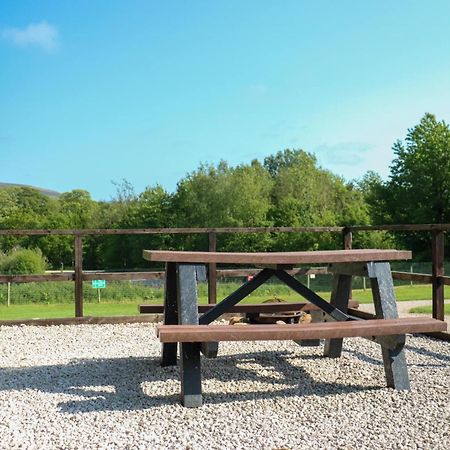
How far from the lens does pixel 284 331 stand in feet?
13.4

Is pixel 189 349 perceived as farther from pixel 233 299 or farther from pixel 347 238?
pixel 347 238

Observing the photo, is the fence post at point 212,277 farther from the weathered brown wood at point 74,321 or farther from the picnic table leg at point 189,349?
the picnic table leg at point 189,349

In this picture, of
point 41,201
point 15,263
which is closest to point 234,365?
point 15,263

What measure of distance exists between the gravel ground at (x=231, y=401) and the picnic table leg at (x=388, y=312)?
11 centimetres

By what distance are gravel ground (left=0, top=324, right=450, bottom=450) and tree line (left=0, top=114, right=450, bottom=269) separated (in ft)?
92.2

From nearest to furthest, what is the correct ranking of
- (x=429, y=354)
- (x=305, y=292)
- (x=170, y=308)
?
(x=305, y=292) → (x=170, y=308) → (x=429, y=354)

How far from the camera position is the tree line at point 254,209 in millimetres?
34781

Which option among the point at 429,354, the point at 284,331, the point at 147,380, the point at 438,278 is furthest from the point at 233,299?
the point at 438,278

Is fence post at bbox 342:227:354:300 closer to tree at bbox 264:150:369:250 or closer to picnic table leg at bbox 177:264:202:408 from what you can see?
picnic table leg at bbox 177:264:202:408

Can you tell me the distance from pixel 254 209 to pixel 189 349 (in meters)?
38.4

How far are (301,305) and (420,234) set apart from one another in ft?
92.8

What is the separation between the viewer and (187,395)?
4.11 metres

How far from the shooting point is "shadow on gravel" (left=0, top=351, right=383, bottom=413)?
14.0ft

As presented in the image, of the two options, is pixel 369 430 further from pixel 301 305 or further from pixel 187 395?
pixel 301 305
